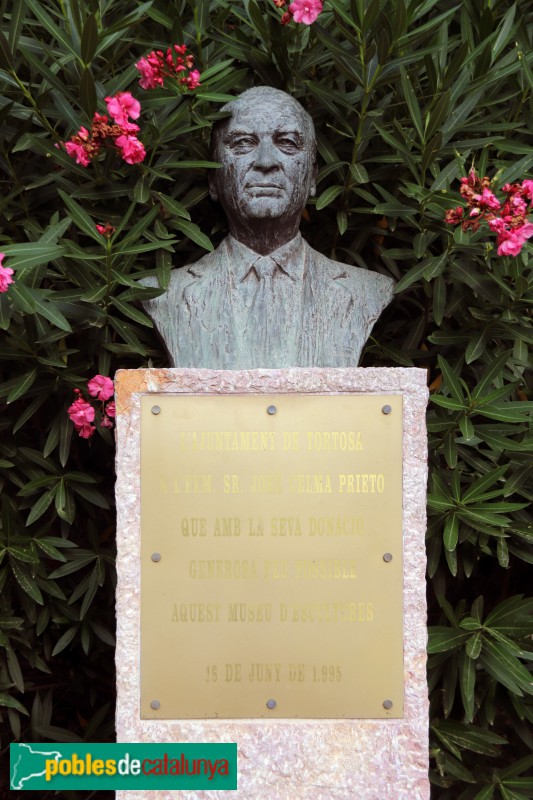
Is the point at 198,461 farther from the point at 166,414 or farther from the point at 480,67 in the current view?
the point at 480,67

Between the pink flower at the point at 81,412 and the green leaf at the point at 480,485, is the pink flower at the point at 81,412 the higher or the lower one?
the higher one

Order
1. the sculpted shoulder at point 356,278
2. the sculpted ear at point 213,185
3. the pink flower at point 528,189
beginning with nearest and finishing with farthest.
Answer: the pink flower at point 528,189, the sculpted shoulder at point 356,278, the sculpted ear at point 213,185

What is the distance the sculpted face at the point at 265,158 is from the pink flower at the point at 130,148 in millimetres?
288

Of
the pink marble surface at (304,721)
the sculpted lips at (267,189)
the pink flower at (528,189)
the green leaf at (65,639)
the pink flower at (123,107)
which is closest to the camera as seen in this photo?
the pink marble surface at (304,721)

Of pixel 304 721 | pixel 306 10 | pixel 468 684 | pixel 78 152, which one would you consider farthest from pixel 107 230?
pixel 468 684

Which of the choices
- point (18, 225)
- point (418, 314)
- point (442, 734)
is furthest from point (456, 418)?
point (18, 225)

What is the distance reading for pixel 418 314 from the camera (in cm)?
432

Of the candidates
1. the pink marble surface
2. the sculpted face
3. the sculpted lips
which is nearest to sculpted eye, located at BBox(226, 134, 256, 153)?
the sculpted face

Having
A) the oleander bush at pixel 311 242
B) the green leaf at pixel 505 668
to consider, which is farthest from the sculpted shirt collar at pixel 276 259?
the green leaf at pixel 505 668

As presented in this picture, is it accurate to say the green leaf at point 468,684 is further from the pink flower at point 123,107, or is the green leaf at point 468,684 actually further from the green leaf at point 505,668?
the pink flower at point 123,107

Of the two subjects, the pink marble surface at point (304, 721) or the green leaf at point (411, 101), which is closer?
the pink marble surface at point (304, 721)

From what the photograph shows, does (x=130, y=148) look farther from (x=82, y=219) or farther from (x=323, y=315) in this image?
(x=323, y=315)

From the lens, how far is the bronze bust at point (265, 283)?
11.1 feet

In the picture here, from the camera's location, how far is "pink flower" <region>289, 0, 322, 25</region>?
11.3 feet
